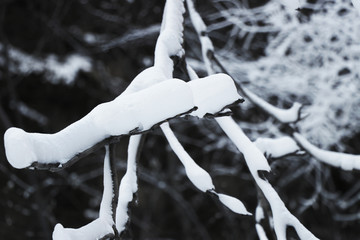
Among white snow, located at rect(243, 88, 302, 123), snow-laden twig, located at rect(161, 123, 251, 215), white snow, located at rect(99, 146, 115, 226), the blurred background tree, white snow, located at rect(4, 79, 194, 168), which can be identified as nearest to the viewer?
white snow, located at rect(4, 79, 194, 168)

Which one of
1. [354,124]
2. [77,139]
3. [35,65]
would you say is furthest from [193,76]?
[35,65]

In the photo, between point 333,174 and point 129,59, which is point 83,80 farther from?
point 333,174

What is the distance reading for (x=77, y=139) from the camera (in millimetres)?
403

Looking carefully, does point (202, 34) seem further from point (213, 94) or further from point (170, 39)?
point (213, 94)

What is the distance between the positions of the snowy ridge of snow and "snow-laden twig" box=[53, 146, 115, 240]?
2.8 inches

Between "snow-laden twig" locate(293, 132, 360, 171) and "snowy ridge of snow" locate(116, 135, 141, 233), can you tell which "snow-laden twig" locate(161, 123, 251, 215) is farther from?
"snow-laden twig" locate(293, 132, 360, 171)

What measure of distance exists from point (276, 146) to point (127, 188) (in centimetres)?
34

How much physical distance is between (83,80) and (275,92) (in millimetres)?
2468

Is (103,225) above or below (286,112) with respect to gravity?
above

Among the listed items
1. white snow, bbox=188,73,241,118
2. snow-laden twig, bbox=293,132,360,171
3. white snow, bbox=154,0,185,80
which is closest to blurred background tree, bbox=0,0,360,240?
snow-laden twig, bbox=293,132,360,171

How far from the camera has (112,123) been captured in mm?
404

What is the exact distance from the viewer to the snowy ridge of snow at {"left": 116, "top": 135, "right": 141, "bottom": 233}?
565mm

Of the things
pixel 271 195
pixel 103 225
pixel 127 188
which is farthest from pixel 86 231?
pixel 271 195

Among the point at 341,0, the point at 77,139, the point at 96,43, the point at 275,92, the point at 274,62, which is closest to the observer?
the point at 77,139
